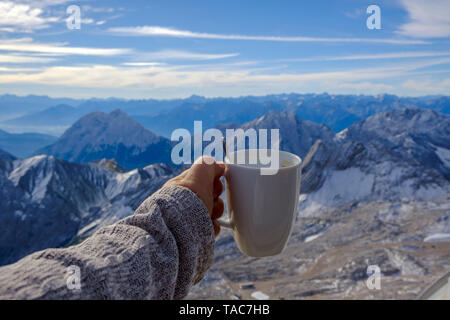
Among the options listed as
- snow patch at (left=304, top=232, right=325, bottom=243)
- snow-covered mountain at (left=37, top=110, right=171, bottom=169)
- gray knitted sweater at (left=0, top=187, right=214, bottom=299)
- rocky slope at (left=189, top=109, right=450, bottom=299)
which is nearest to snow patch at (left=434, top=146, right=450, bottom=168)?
rocky slope at (left=189, top=109, right=450, bottom=299)

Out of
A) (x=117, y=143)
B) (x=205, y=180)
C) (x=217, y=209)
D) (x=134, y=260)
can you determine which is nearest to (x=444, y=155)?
(x=217, y=209)

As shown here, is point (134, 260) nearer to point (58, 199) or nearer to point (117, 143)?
point (58, 199)

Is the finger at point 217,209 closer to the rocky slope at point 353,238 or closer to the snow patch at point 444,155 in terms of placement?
the rocky slope at point 353,238

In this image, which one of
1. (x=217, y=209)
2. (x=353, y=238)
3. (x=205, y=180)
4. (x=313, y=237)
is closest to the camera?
(x=205, y=180)

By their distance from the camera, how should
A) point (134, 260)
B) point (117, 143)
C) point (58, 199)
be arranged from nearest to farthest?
point (134, 260), point (58, 199), point (117, 143)

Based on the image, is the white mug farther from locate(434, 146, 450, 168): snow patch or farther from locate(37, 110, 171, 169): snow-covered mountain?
locate(37, 110, 171, 169): snow-covered mountain

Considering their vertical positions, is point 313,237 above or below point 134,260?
below

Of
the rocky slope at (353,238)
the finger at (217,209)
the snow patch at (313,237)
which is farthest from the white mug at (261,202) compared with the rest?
the snow patch at (313,237)
